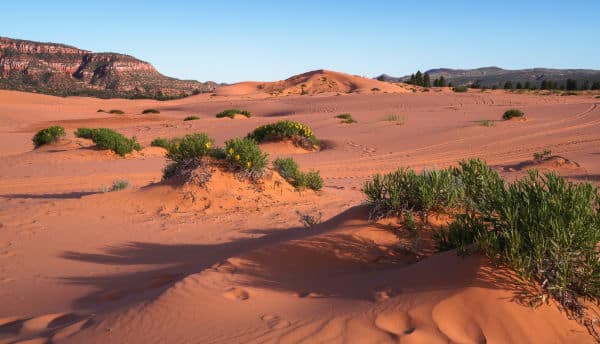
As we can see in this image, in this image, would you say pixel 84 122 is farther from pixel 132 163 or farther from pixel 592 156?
pixel 592 156

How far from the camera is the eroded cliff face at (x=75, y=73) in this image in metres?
79.6

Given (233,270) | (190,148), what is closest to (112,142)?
(190,148)

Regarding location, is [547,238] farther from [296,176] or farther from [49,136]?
[49,136]

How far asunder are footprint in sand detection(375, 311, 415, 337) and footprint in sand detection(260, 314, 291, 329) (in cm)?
65

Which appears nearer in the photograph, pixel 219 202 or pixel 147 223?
pixel 147 223

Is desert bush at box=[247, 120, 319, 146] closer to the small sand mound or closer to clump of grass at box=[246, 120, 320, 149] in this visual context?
clump of grass at box=[246, 120, 320, 149]

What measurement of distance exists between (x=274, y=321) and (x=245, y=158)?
6942 mm

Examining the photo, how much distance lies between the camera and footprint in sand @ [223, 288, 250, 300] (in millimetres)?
4223

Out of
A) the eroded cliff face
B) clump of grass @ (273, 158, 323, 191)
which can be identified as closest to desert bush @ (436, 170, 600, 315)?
clump of grass @ (273, 158, 323, 191)

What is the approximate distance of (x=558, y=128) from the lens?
22016 millimetres

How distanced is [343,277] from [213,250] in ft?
9.86

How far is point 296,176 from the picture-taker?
11.4 metres

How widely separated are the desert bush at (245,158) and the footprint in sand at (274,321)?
22.1 ft

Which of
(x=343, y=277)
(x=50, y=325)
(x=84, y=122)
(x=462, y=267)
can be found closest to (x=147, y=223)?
(x=50, y=325)
